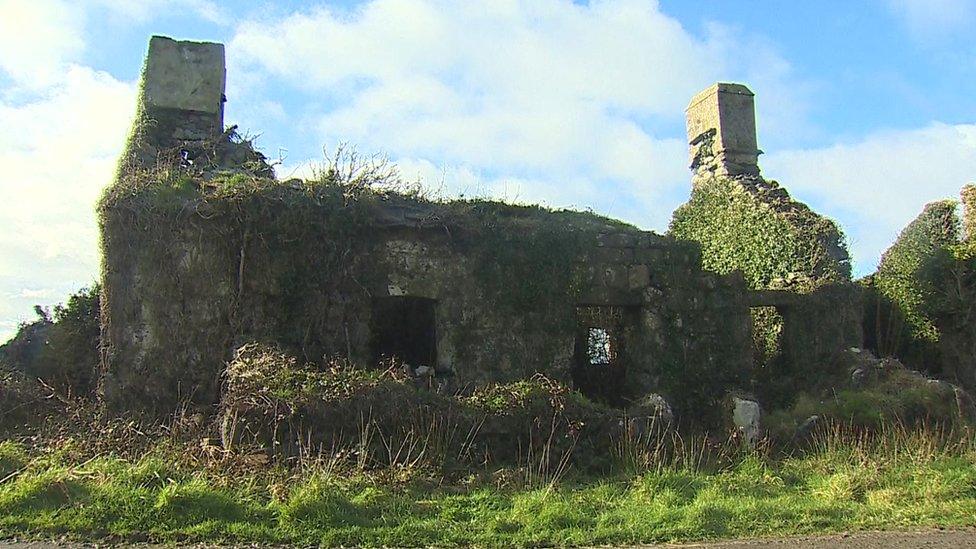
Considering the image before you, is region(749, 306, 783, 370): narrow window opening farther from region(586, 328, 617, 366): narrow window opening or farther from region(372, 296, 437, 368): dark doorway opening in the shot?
region(372, 296, 437, 368): dark doorway opening

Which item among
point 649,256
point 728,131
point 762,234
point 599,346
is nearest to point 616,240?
point 649,256

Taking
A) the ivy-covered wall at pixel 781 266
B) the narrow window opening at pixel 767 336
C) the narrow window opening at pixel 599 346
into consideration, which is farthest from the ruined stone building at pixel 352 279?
the narrow window opening at pixel 767 336

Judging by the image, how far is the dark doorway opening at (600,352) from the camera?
12391 mm

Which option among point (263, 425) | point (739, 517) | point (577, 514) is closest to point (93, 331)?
point (263, 425)

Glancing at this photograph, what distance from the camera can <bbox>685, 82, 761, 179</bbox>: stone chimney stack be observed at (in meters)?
16.2

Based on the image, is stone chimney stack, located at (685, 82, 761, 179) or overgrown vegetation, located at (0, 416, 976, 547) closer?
overgrown vegetation, located at (0, 416, 976, 547)

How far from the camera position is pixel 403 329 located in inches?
476

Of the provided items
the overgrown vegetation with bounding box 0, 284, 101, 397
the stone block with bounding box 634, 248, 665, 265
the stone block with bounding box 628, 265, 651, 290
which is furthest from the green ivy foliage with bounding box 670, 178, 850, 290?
the overgrown vegetation with bounding box 0, 284, 101, 397

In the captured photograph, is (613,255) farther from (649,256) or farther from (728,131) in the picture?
(728,131)

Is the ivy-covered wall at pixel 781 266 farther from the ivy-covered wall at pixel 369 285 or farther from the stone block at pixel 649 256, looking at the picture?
the ivy-covered wall at pixel 369 285

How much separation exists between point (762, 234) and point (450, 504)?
1083cm

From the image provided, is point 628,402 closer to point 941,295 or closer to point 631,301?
point 631,301

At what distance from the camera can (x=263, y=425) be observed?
733 centimetres

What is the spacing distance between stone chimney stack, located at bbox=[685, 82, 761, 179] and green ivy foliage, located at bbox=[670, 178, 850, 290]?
39cm
